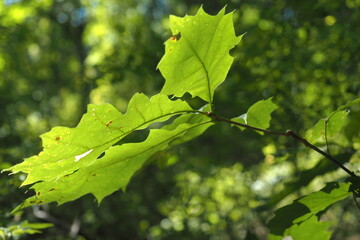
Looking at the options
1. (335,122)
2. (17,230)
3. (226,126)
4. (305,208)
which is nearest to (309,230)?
(305,208)

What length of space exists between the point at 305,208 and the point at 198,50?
505mm

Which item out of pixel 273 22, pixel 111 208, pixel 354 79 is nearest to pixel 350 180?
pixel 354 79

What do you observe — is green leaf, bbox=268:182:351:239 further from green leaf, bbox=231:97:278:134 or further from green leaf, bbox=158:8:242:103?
green leaf, bbox=158:8:242:103

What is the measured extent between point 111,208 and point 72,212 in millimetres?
555

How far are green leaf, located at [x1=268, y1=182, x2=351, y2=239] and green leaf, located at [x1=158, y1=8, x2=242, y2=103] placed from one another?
39 centimetres

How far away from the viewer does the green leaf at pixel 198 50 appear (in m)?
0.96

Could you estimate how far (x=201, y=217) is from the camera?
446 centimetres

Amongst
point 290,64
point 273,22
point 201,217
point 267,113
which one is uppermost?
point 273,22

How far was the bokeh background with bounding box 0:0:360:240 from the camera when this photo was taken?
7.26 feet

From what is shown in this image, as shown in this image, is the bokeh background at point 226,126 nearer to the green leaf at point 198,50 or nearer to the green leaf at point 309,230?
the green leaf at point 309,230

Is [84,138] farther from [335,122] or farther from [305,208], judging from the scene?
[335,122]

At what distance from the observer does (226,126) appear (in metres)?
3.21

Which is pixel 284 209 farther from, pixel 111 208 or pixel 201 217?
pixel 111 208

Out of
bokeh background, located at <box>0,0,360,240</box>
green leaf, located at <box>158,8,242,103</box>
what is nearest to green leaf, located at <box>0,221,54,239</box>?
bokeh background, located at <box>0,0,360,240</box>
